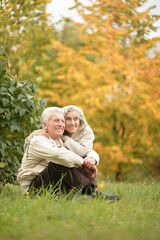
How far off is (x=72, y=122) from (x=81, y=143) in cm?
27

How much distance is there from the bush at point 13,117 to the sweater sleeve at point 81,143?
1.63 ft

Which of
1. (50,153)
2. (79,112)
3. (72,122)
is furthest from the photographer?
(79,112)

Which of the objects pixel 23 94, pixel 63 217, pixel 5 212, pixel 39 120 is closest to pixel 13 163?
pixel 39 120

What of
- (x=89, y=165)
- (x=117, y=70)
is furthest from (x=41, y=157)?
(x=117, y=70)

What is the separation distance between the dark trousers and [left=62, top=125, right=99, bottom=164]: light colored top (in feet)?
1.14

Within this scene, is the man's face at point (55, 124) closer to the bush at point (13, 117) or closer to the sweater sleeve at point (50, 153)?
the sweater sleeve at point (50, 153)

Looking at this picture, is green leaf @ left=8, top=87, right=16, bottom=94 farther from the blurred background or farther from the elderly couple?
the blurred background

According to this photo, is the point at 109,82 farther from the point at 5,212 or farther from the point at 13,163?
the point at 5,212

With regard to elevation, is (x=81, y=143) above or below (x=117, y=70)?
above

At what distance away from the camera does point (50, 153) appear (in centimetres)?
297

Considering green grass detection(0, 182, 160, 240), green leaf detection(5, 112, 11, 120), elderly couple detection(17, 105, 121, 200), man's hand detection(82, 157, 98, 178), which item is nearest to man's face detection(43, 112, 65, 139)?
elderly couple detection(17, 105, 121, 200)

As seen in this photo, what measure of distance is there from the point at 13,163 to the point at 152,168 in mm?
5794

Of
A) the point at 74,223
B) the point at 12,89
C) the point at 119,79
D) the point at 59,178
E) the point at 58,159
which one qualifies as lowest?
the point at 119,79

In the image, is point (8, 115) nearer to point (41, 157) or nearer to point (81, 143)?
point (41, 157)
